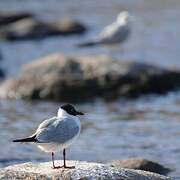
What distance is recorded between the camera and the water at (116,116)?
1233 cm

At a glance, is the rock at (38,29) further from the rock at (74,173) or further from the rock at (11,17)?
the rock at (74,173)

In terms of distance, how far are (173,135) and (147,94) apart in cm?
327

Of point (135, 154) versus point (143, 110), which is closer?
point (135, 154)

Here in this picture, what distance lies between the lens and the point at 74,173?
7.92 meters

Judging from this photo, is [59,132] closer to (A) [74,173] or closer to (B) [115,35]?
(A) [74,173]

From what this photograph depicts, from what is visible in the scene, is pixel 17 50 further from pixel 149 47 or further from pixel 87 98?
pixel 87 98

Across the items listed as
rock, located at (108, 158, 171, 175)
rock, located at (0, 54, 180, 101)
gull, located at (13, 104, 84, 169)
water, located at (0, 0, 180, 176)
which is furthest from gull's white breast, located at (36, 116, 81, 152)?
rock, located at (0, 54, 180, 101)

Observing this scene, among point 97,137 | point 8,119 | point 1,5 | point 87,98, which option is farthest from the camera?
point 1,5

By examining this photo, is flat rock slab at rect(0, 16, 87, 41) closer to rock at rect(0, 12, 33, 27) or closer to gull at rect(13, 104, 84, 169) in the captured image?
rock at rect(0, 12, 33, 27)

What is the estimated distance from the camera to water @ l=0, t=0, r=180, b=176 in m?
12.3

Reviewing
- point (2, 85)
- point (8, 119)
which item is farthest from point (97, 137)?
point (2, 85)

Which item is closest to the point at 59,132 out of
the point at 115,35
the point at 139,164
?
the point at 139,164

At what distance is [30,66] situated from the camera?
17.1 meters

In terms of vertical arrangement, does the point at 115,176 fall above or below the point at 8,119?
below
